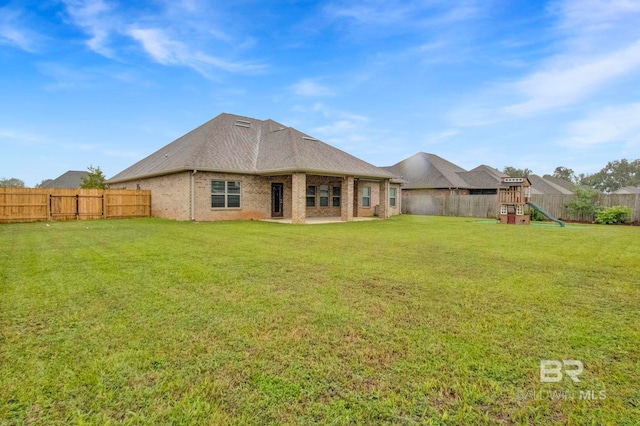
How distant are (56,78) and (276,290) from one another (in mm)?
18733

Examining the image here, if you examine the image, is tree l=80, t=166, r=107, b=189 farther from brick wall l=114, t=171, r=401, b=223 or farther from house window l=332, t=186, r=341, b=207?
house window l=332, t=186, r=341, b=207

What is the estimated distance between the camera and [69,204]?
703 inches

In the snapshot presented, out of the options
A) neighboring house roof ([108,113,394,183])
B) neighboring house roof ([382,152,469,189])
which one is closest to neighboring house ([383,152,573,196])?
neighboring house roof ([382,152,469,189])

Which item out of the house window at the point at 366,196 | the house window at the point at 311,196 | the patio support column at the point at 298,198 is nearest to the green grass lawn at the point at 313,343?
the patio support column at the point at 298,198

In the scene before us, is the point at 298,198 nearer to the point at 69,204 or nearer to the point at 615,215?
the point at 69,204

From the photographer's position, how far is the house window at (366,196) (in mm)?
23170

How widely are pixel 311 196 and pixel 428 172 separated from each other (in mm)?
14893

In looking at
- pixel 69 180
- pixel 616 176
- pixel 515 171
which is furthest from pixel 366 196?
pixel 616 176

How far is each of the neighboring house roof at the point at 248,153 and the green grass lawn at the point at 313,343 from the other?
1107cm

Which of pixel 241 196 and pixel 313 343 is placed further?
pixel 241 196

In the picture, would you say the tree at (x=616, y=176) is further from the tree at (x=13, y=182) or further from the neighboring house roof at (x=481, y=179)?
the tree at (x=13, y=182)

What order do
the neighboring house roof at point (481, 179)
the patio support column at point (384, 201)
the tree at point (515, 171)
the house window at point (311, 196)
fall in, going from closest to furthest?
the house window at point (311, 196) → the patio support column at point (384, 201) → the neighboring house roof at point (481, 179) → the tree at point (515, 171)

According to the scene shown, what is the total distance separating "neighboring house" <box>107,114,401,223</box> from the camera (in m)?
16.5

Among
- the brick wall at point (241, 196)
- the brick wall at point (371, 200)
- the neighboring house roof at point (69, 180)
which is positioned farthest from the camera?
the neighboring house roof at point (69, 180)
